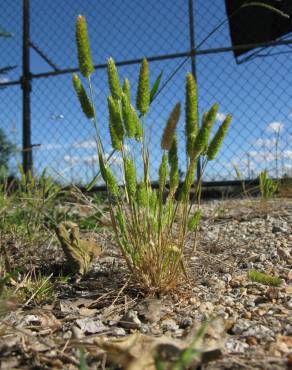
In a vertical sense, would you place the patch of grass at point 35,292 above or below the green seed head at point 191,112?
below

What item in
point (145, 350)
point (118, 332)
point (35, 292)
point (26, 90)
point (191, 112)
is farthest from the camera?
point (26, 90)

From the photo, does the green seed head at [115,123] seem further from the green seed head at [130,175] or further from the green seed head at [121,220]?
the green seed head at [121,220]

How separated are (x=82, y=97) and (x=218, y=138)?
35 centimetres

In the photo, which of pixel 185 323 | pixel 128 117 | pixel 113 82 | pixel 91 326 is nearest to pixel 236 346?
pixel 185 323

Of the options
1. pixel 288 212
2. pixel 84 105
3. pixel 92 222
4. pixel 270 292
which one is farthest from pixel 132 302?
pixel 288 212

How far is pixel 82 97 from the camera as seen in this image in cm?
111

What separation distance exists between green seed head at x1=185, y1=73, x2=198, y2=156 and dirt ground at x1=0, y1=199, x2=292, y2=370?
31 cm

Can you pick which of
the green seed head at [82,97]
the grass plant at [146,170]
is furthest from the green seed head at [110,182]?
the green seed head at [82,97]

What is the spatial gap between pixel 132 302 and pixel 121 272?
0.82 feet

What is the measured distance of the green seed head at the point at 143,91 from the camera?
106cm

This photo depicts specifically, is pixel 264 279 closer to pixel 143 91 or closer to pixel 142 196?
pixel 142 196

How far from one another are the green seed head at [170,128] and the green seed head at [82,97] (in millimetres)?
204

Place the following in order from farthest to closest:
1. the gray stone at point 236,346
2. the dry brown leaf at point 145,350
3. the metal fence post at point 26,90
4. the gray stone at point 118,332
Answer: the metal fence post at point 26,90, the gray stone at point 118,332, the gray stone at point 236,346, the dry brown leaf at point 145,350

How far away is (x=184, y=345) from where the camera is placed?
2.42 feet
